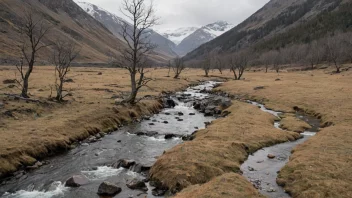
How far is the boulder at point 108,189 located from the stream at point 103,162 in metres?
0.43

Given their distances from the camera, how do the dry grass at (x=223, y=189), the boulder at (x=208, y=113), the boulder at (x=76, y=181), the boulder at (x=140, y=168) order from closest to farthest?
the dry grass at (x=223, y=189)
the boulder at (x=76, y=181)
the boulder at (x=140, y=168)
the boulder at (x=208, y=113)

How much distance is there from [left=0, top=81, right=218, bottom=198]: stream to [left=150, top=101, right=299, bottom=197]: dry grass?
202 centimetres

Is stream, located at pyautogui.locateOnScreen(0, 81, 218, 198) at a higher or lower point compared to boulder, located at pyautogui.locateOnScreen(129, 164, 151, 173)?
lower

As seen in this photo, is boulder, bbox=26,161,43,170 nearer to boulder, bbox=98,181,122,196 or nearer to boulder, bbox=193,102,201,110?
boulder, bbox=98,181,122,196

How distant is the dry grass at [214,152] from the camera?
76.5 feet

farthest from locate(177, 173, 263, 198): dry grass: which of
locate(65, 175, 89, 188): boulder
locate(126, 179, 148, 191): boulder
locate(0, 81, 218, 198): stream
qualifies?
locate(65, 175, 89, 188): boulder

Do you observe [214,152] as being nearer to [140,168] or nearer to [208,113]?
[140,168]

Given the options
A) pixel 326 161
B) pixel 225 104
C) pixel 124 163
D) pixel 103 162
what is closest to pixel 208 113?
pixel 225 104

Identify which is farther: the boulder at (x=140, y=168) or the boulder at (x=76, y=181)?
the boulder at (x=140, y=168)

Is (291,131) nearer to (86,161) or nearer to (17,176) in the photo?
(86,161)

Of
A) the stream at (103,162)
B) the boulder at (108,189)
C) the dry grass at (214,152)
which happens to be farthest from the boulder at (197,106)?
the boulder at (108,189)

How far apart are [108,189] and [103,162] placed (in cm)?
730

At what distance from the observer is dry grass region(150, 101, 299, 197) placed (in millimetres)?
23328

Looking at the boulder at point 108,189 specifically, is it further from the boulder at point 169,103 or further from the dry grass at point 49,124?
the boulder at point 169,103
